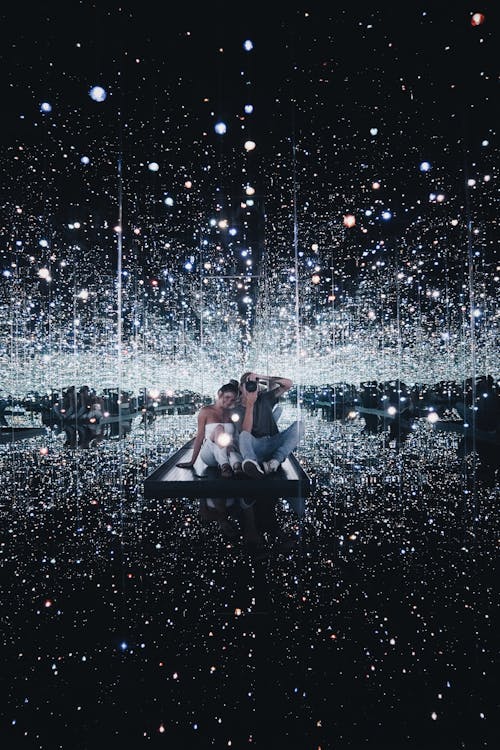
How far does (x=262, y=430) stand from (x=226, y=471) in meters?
0.54

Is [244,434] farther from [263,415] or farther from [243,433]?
[263,415]

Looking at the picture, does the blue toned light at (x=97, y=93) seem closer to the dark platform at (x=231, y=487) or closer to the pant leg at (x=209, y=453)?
the pant leg at (x=209, y=453)

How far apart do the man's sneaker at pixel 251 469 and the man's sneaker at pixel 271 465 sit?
0.19 meters

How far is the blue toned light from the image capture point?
3557 mm

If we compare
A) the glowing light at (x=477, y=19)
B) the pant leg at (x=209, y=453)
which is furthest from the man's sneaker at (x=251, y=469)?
the glowing light at (x=477, y=19)

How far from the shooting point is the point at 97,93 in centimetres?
358

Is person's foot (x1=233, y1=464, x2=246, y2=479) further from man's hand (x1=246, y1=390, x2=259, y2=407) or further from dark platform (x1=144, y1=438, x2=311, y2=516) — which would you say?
man's hand (x1=246, y1=390, x2=259, y2=407)

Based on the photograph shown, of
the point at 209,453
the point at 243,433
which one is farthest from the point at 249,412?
the point at 209,453

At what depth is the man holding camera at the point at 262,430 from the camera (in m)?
3.38

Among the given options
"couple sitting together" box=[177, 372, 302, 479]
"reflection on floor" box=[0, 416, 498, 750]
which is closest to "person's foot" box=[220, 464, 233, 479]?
"couple sitting together" box=[177, 372, 302, 479]

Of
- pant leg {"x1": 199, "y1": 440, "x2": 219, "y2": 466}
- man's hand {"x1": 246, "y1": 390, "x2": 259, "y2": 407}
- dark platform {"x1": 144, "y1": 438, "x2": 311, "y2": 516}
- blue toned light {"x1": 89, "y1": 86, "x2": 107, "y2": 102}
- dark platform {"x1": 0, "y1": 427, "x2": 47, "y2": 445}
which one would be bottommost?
dark platform {"x1": 0, "y1": 427, "x2": 47, "y2": 445}

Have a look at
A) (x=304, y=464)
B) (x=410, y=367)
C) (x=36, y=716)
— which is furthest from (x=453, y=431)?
(x=410, y=367)

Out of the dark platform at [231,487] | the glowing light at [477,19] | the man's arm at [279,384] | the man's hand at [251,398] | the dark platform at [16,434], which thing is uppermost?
the glowing light at [477,19]

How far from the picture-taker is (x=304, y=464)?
4.66m
